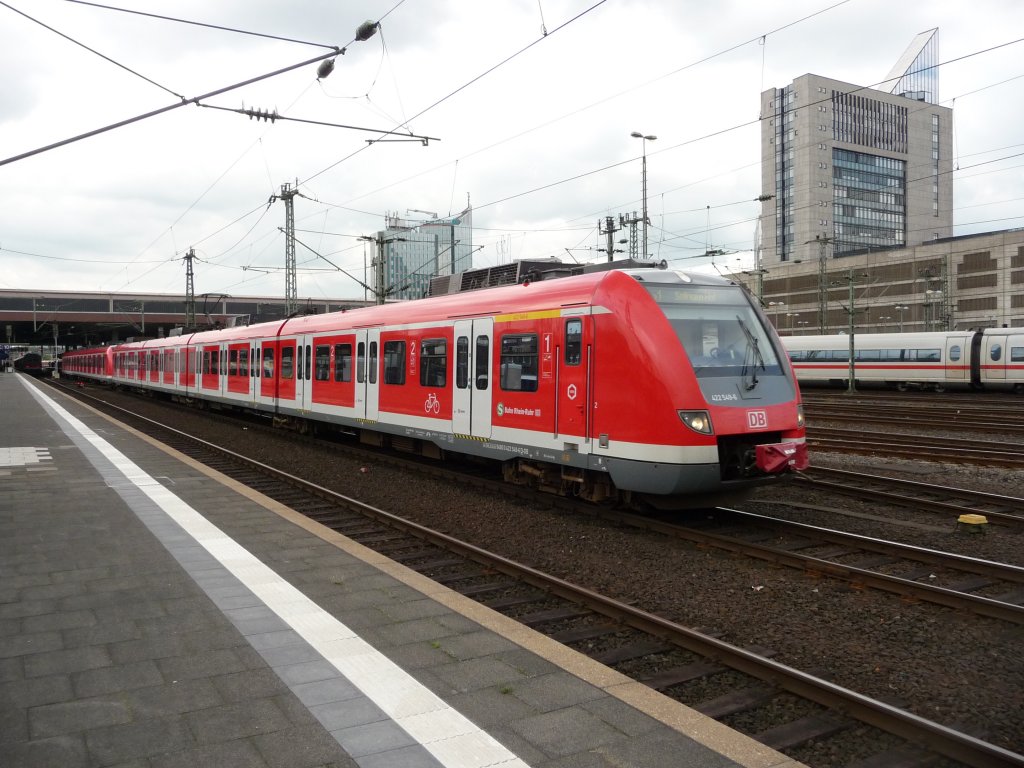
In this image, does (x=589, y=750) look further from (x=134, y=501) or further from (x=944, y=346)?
(x=944, y=346)

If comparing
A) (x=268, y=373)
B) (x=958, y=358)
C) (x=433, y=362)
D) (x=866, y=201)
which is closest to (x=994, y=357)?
(x=958, y=358)

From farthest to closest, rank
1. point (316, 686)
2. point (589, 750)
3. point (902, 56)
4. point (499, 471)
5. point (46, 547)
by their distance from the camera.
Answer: point (902, 56) < point (499, 471) < point (46, 547) < point (316, 686) < point (589, 750)

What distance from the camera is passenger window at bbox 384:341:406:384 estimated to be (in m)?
13.7

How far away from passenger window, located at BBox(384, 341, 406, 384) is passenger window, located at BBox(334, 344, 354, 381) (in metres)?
1.83

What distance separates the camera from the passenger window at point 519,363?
402 inches

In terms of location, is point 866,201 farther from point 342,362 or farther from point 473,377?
point 473,377

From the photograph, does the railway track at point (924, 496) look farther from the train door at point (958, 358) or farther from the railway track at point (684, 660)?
the train door at point (958, 358)

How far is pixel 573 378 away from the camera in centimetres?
945

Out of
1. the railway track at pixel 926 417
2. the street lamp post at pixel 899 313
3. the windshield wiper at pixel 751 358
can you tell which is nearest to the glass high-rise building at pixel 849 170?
the street lamp post at pixel 899 313

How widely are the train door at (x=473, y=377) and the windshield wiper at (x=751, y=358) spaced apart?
11.6ft

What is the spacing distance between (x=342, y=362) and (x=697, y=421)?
380 inches

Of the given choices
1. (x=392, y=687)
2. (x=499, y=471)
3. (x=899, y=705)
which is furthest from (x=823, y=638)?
(x=499, y=471)

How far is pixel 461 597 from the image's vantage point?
6082 mm

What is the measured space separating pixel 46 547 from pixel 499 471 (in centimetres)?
692
